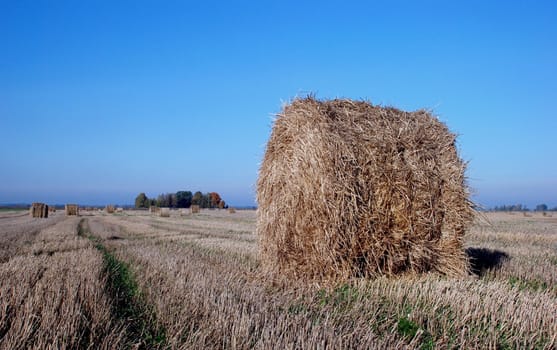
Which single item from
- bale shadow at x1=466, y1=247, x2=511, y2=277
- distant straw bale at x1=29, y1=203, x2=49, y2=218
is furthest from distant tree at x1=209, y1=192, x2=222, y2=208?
bale shadow at x1=466, y1=247, x2=511, y2=277

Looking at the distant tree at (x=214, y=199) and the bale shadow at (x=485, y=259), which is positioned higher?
the distant tree at (x=214, y=199)

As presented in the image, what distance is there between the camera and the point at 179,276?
544 cm

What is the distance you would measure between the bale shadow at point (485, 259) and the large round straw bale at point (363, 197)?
0.85 metres

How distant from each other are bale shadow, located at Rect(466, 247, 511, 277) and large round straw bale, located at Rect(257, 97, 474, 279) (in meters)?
0.85

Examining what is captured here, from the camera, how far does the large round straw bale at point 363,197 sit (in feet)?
18.4

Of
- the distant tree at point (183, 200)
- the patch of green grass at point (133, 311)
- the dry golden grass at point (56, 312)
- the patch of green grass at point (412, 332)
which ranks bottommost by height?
the patch of green grass at point (412, 332)

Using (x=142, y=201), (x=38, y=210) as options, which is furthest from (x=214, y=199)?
(x=38, y=210)

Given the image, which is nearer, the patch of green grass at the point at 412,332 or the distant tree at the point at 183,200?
the patch of green grass at the point at 412,332

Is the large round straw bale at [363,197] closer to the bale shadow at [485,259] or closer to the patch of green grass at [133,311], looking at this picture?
the bale shadow at [485,259]

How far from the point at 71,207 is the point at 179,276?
35.0 m

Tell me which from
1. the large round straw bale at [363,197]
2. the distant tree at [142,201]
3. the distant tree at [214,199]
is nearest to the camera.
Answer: the large round straw bale at [363,197]

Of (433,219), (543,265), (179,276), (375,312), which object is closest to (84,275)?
(179,276)

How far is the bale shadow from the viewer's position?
6766 mm

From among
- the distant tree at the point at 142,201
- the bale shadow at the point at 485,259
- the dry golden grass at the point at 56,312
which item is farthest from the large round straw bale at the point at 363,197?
the distant tree at the point at 142,201
